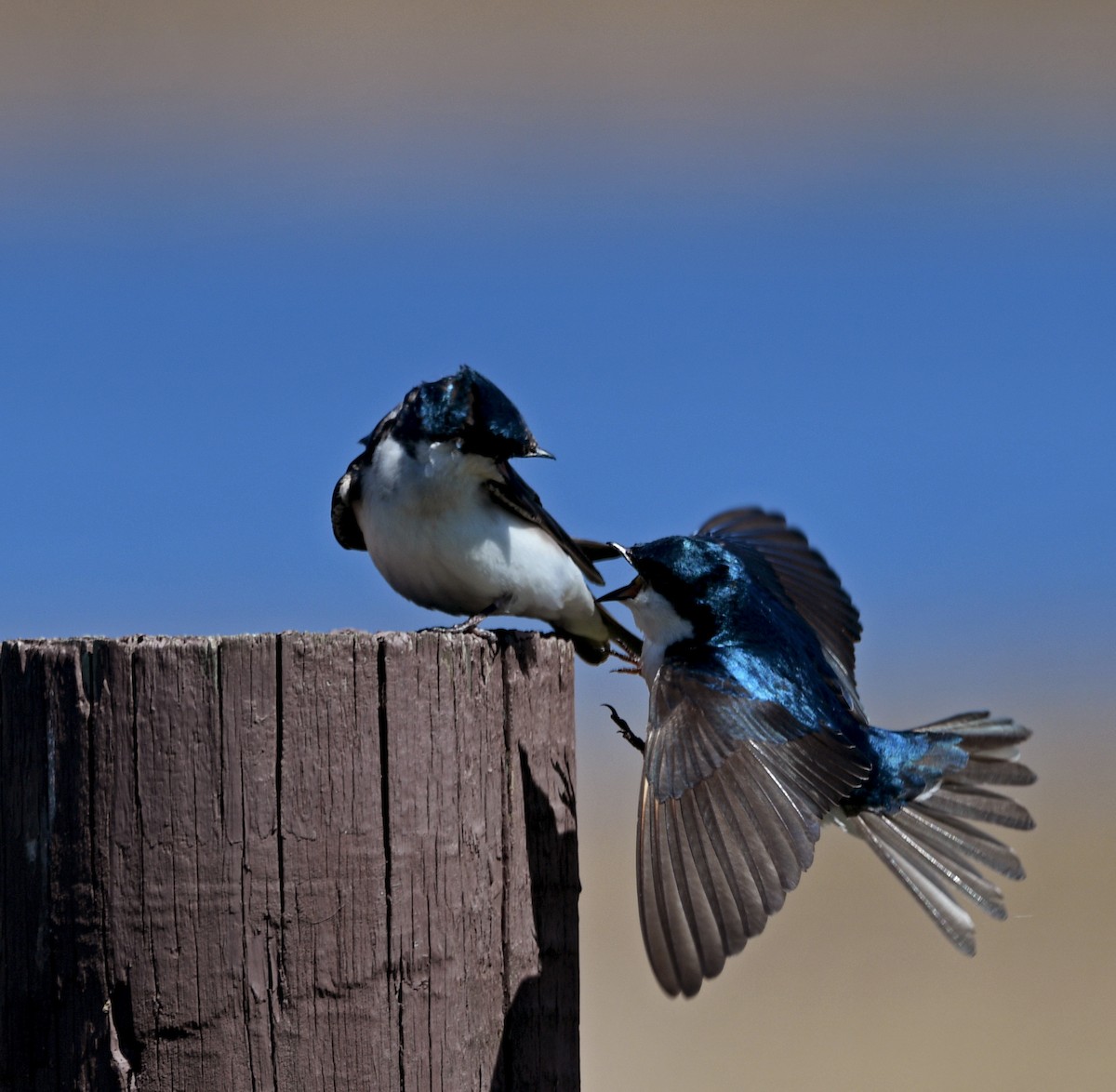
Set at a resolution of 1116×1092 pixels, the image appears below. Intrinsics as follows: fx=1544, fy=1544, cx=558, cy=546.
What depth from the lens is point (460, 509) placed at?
4508 millimetres

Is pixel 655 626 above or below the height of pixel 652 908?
above

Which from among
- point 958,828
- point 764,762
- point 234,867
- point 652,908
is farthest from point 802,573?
point 234,867

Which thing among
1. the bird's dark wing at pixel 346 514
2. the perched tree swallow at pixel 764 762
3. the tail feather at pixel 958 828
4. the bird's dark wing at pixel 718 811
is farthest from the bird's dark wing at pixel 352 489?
the tail feather at pixel 958 828

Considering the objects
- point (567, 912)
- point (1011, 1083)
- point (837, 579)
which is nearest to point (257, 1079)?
point (567, 912)

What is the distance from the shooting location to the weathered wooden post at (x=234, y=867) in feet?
9.12

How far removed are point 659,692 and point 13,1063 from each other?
192cm

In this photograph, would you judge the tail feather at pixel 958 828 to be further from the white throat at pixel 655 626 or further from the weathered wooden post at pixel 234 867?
the weathered wooden post at pixel 234 867

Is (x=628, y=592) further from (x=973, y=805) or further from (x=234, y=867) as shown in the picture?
(x=234, y=867)

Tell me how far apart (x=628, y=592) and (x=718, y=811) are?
124 centimetres

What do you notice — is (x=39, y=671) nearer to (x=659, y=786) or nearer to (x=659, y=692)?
(x=659, y=786)

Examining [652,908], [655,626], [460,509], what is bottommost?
[652,908]

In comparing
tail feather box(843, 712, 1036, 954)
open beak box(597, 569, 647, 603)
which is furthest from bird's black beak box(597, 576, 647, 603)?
tail feather box(843, 712, 1036, 954)

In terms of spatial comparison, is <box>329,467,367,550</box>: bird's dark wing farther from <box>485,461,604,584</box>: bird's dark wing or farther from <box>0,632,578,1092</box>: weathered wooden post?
<box>0,632,578,1092</box>: weathered wooden post

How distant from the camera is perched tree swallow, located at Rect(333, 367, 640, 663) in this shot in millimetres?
4469
